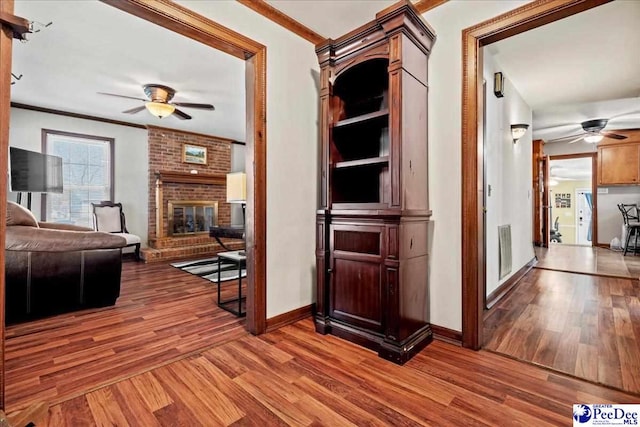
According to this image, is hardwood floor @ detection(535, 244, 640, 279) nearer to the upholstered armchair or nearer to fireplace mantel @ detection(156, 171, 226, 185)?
fireplace mantel @ detection(156, 171, 226, 185)

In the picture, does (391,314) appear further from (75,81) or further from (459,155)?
(75,81)

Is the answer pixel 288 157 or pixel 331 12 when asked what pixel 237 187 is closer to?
pixel 288 157

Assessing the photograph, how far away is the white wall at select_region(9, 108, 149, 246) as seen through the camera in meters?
4.90

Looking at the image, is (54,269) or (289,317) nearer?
(289,317)

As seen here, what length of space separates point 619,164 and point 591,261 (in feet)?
8.89

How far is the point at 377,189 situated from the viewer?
2541 mm

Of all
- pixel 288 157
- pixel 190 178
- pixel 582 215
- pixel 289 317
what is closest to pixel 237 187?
pixel 288 157

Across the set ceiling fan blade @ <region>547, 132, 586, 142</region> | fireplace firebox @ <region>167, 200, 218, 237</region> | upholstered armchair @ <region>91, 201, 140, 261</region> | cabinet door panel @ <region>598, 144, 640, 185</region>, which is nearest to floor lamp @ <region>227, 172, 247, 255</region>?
upholstered armchair @ <region>91, 201, 140, 261</region>

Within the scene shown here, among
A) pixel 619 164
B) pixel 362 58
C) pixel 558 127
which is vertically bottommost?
pixel 619 164

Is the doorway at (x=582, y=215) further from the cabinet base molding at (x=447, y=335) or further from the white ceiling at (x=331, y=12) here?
the white ceiling at (x=331, y=12)

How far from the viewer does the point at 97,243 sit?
114 inches

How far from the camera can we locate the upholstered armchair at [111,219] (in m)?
5.13

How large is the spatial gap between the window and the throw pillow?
2679 mm

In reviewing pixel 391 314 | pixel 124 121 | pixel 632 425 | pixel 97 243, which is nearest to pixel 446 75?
pixel 391 314
